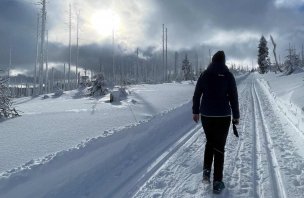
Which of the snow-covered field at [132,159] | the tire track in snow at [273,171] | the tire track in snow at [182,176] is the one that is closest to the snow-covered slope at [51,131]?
the snow-covered field at [132,159]

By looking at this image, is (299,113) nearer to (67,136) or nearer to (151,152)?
(151,152)

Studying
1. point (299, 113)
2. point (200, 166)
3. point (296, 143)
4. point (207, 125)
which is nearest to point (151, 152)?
point (200, 166)

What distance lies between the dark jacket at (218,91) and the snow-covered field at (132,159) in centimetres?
126

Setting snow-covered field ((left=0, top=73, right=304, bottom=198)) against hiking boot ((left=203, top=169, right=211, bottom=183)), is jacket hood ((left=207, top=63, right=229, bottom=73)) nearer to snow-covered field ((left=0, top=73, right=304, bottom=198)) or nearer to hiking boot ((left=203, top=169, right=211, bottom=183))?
hiking boot ((left=203, top=169, right=211, bottom=183))

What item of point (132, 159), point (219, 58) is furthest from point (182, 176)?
point (219, 58)

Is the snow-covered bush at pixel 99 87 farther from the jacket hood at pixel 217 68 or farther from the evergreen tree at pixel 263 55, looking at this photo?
the evergreen tree at pixel 263 55

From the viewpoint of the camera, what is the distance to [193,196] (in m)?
5.17

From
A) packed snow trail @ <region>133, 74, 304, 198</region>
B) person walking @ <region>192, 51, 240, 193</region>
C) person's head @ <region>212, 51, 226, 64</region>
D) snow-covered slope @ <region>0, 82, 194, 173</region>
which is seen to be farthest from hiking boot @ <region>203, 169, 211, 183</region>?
snow-covered slope @ <region>0, 82, 194, 173</region>

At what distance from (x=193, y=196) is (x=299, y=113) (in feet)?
31.5

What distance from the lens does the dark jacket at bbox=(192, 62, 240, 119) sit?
5.36 metres

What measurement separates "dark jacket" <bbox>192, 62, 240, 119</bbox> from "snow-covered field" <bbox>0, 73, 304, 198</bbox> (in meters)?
1.26

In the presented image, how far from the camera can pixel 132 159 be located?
289 inches

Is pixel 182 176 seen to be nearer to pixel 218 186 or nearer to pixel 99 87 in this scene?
pixel 218 186

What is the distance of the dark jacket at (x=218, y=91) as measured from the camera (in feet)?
17.6
